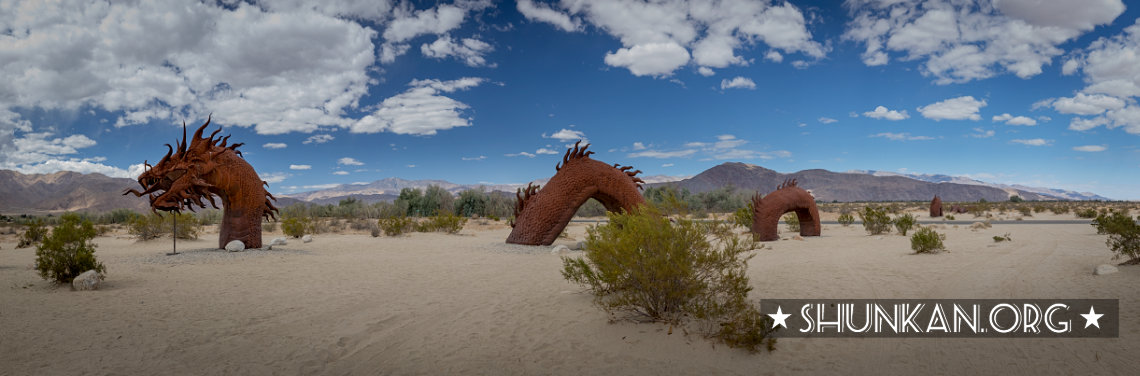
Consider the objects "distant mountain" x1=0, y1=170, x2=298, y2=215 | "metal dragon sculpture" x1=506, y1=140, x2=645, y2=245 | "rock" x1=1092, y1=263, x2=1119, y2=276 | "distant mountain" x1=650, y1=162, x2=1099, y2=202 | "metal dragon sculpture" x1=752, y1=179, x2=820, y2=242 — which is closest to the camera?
"rock" x1=1092, y1=263, x2=1119, y2=276

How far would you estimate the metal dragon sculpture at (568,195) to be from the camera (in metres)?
13.6

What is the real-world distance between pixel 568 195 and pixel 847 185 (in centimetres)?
16038

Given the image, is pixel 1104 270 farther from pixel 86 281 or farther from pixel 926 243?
pixel 86 281

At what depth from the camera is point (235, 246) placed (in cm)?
1227

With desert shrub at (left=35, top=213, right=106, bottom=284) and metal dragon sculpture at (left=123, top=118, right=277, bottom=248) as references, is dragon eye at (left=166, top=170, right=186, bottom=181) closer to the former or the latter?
metal dragon sculpture at (left=123, top=118, right=277, bottom=248)

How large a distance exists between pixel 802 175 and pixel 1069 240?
159m

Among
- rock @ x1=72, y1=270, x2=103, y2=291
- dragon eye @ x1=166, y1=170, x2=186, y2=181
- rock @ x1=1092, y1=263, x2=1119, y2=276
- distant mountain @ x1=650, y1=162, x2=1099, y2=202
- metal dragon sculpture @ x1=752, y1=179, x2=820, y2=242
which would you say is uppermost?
distant mountain @ x1=650, y1=162, x2=1099, y2=202

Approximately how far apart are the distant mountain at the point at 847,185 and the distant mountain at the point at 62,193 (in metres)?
121

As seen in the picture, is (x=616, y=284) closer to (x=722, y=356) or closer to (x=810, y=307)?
(x=722, y=356)

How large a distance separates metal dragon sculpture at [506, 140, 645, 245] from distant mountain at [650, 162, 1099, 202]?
421 ft

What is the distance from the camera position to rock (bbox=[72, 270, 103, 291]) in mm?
7293

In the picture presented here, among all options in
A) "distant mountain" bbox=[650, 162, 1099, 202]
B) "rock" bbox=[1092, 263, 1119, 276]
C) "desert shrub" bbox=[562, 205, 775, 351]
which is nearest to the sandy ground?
"rock" bbox=[1092, 263, 1119, 276]

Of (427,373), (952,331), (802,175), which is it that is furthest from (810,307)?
(802,175)

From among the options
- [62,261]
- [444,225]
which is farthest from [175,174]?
[444,225]
